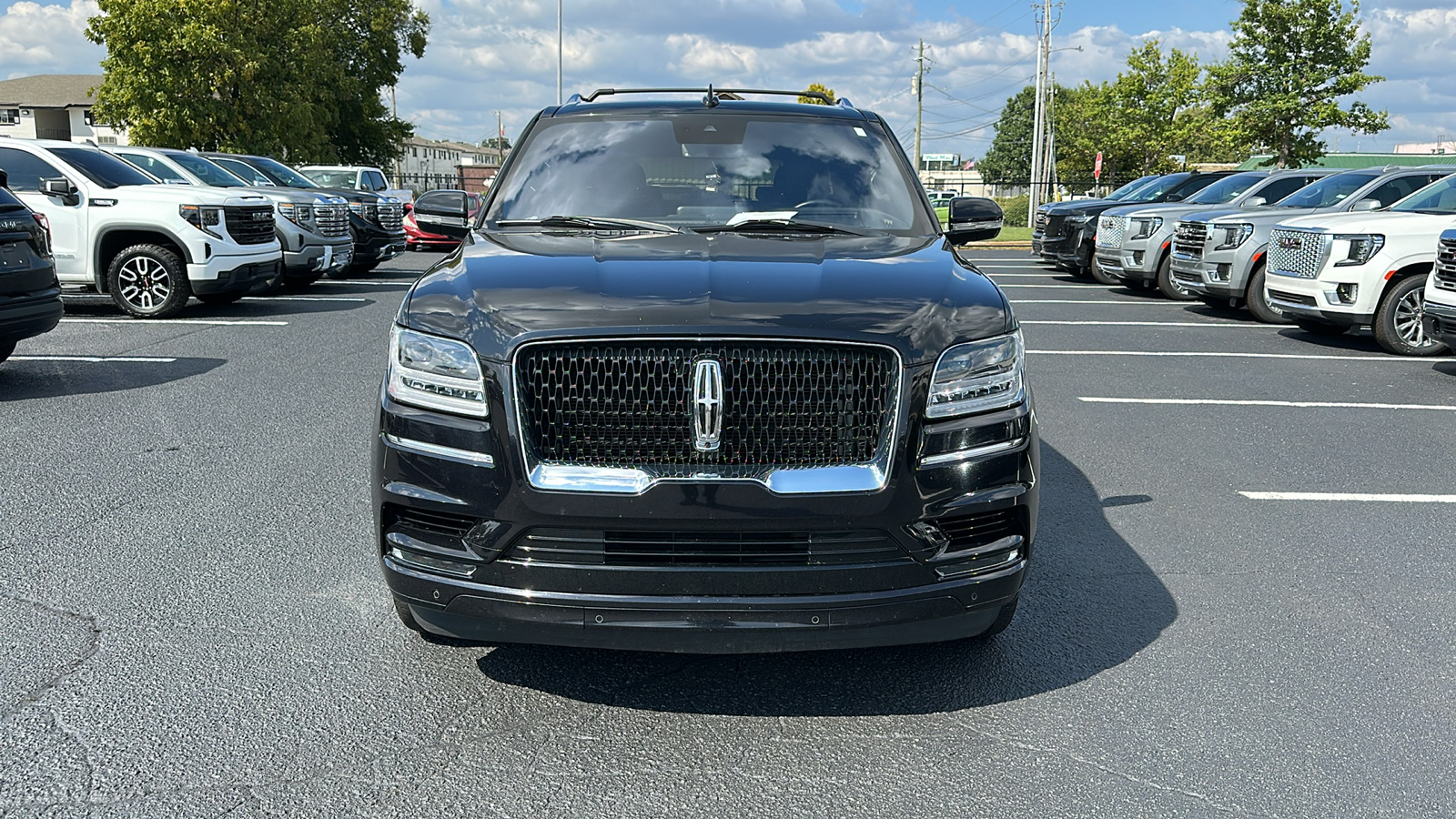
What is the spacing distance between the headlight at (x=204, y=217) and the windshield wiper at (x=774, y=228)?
376 inches

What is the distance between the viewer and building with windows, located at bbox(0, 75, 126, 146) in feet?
260

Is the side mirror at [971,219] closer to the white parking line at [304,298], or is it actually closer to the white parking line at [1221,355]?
the white parking line at [1221,355]

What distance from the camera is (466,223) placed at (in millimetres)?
5098

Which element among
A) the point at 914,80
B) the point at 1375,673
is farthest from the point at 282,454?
the point at 914,80

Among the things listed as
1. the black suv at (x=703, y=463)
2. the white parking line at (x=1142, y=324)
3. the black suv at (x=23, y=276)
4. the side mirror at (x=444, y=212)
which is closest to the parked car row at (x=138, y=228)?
the black suv at (x=23, y=276)

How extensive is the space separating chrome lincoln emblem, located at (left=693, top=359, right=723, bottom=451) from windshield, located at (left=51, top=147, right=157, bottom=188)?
1135 centimetres

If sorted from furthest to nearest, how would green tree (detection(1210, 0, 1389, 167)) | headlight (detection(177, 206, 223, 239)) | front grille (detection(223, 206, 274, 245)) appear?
green tree (detection(1210, 0, 1389, 167)), front grille (detection(223, 206, 274, 245)), headlight (detection(177, 206, 223, 239))

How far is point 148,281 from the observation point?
12406 millimetres

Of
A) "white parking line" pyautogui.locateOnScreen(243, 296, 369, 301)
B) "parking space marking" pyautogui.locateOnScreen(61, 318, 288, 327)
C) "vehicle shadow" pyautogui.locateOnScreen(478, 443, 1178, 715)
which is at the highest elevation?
"white parking line" pyautogui.locateOnScreen(243, 296, 369, 301)

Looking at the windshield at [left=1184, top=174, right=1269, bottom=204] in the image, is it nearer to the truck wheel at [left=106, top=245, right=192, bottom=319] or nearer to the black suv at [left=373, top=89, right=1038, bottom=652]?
the truck wheel at [left=106, top=245, right=192, bottom=319]

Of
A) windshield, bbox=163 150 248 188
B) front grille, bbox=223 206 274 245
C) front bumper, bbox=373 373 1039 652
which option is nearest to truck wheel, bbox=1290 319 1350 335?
front bumper, bbox=373 373 1039 652

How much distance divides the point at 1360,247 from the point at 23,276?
11118 millimetres

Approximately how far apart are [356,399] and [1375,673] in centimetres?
629

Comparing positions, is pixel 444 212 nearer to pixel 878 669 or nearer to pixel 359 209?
pixel 878 669
